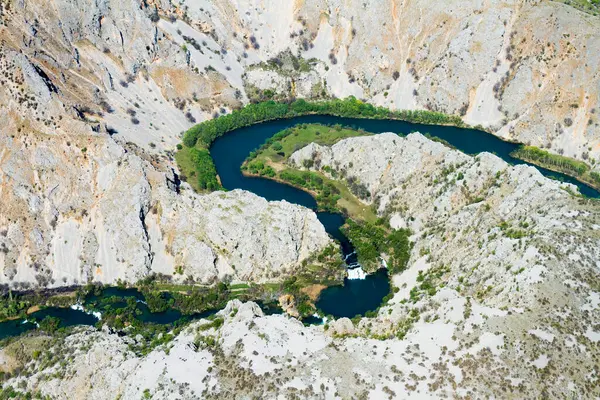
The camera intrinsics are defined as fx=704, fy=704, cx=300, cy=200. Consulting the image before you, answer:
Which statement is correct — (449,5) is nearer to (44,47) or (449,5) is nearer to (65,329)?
(44,47)

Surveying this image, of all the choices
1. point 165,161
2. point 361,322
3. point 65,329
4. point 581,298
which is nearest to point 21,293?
point 65,329

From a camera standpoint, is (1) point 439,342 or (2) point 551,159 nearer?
(1) point 439,342

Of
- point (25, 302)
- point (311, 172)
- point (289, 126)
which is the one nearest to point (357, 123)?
point (289, 126)

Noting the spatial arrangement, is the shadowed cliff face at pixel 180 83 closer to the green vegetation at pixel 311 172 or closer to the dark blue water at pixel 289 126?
the dark blue water at pixel 289 126

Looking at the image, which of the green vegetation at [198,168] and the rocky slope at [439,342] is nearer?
the rocky slope at [439,342]

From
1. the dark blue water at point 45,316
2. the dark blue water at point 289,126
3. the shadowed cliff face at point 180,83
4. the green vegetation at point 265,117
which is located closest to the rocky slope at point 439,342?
the dark blue water at point 45,316

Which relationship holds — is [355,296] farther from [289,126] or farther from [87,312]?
[289,126]

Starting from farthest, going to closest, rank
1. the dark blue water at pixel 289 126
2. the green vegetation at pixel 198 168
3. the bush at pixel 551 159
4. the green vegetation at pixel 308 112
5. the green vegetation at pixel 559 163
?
the green vegetation at pixel 308 112, the bush at pixel 551 159, the green vegetation at pixel 559 163, the dark blue water at pixel 289 126, the green vegetation at pixel 198 168
